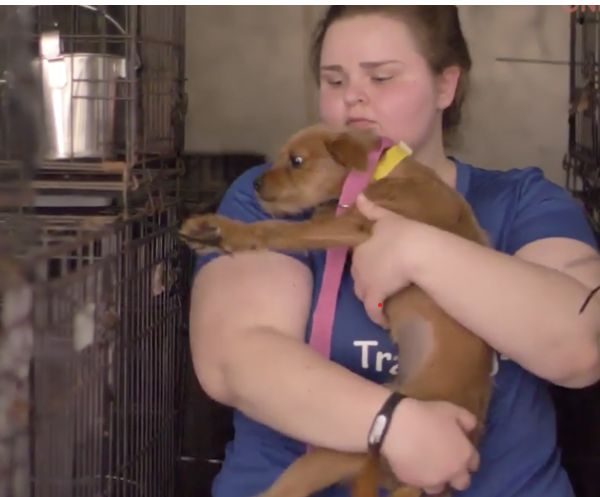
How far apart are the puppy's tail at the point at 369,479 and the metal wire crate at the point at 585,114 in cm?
75

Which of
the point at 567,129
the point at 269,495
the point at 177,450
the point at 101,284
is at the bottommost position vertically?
the point at 177,450

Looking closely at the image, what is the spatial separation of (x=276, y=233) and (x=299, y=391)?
199 mm

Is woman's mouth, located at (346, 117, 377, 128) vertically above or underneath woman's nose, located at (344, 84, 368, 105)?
underneath

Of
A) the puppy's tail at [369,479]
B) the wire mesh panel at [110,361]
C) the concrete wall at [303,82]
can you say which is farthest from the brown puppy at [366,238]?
the concrete wall at [303,82]

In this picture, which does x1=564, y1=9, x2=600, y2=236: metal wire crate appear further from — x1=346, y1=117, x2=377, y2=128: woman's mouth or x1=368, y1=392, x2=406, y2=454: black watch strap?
x1=368, y1=392, x2=406, y2=454: black watch strap

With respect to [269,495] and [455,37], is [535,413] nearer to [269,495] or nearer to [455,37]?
[269,495]

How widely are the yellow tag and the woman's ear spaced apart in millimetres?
186

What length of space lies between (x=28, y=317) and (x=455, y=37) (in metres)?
0.77

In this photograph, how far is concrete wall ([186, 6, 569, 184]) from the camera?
7.14ft

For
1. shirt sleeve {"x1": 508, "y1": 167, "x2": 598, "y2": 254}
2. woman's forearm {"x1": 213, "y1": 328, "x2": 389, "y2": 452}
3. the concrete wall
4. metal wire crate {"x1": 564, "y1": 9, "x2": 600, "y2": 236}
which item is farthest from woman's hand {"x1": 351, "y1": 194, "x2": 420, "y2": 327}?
the concrete wall

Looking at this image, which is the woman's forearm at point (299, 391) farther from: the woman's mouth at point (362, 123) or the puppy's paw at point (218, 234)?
the woman's mouth at point (362, 123)

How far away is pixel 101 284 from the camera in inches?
52.8

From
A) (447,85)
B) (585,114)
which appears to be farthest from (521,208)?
(585,114)

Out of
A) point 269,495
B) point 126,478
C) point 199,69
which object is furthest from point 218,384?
point 199,69
